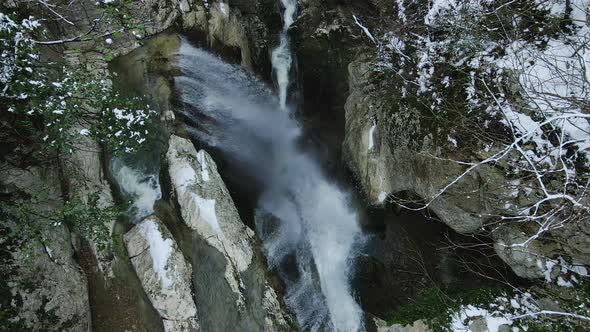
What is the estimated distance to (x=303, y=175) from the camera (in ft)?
30.4

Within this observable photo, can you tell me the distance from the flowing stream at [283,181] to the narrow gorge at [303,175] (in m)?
0.05

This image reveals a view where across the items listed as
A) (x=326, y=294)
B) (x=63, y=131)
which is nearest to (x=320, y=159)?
(x=326, y=294)

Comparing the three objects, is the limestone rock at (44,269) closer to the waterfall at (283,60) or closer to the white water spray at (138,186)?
the white water spray at (138,186)

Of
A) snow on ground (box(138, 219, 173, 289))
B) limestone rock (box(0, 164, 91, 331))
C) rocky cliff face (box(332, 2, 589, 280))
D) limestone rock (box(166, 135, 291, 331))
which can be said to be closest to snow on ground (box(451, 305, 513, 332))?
Answer: rocky cliff face (box(332, 2, 589, 280))

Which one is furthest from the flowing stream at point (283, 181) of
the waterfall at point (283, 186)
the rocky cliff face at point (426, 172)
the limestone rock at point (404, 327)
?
the rocky cliff face at point (426, 172)

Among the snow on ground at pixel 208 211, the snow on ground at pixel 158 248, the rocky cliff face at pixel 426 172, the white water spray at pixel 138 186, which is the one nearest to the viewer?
the rocky cliff face at pixel 426 172

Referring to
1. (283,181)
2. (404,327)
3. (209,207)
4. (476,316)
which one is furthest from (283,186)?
(476,316)

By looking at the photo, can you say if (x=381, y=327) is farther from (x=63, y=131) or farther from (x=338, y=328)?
(x=63, y=131)

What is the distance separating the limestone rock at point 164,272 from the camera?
5.82m

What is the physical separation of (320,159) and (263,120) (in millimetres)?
1897

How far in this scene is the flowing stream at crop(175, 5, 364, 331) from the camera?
23.7 ft

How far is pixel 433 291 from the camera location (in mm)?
6613

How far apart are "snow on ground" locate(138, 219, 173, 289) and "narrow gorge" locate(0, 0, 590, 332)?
0.04m

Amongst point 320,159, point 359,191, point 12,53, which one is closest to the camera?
point 12,53
